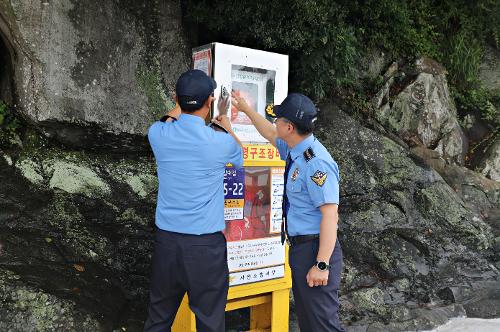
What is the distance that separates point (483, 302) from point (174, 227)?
3729 mm

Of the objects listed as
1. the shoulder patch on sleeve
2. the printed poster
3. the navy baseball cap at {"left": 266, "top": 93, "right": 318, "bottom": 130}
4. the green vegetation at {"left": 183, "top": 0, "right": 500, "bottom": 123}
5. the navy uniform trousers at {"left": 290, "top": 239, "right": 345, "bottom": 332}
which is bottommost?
the navy uniform trousers at {"left": 290, "top": 239, "right": 345, "bottom": 332}

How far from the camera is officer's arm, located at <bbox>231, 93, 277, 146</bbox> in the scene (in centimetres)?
286

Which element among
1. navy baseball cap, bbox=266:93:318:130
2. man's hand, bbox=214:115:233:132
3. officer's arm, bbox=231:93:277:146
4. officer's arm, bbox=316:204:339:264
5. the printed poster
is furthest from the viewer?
the printed poster

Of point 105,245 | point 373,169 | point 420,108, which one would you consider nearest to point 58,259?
point 105,245

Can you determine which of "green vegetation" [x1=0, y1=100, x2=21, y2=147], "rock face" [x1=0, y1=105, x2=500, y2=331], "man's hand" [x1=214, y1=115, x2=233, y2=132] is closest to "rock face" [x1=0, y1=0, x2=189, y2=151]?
"green vegetation" [x1=0, y1=100, x2=21, y2=147]

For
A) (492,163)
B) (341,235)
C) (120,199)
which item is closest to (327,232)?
(120,199)

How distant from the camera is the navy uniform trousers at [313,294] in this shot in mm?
2439

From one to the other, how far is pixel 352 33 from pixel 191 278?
134 inches

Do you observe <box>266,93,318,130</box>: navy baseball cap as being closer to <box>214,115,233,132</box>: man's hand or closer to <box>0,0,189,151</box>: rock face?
<box>214,115,233,132</box>: man's hand

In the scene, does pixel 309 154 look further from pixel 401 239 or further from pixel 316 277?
pixel 401 239

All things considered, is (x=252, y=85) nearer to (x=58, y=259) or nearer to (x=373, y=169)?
(x=58, y=259)

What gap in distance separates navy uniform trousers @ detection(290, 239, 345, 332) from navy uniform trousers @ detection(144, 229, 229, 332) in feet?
1.38

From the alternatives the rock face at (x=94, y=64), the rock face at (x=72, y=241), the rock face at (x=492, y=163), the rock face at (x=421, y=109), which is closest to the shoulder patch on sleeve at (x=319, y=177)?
the rock face at (x=72, y=241)

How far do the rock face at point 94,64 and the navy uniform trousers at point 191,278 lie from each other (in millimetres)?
1657
